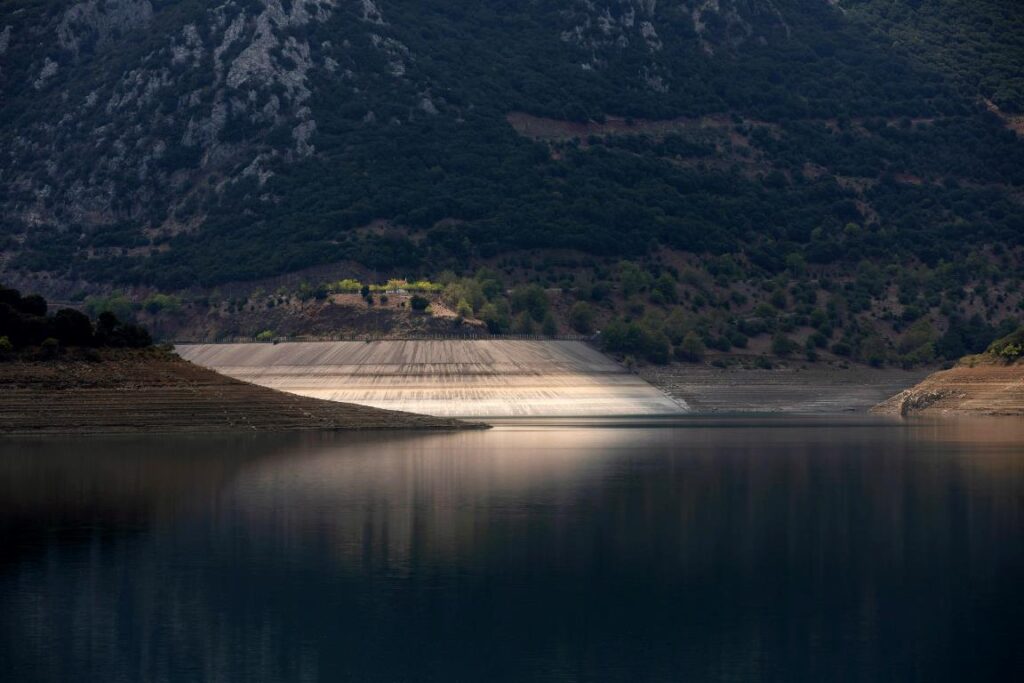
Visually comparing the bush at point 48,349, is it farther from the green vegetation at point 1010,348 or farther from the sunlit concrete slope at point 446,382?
the green vegetation at point 1010,348

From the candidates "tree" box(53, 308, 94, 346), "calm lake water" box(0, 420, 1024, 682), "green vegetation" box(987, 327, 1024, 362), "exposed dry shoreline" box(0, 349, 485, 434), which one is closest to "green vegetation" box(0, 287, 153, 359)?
"tree" box(53, 308, 94, 346)

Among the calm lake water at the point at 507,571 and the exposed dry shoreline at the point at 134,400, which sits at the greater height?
the exposed dry shoreline at the point at 134,400

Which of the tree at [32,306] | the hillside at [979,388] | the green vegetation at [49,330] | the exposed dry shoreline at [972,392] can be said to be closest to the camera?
the green vegetation at [49,330]

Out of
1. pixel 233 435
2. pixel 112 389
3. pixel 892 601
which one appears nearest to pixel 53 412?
pixel 112 389

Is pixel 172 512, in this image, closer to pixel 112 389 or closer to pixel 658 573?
pixel 658 573

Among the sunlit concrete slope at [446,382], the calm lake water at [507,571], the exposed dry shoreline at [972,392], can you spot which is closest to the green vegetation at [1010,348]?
the exposed dry shoreline at [972,392]

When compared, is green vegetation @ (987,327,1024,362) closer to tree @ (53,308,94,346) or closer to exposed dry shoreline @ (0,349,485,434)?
exposed dry shoreline @ (0,349,485,434)

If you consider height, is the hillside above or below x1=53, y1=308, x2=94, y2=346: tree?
below
